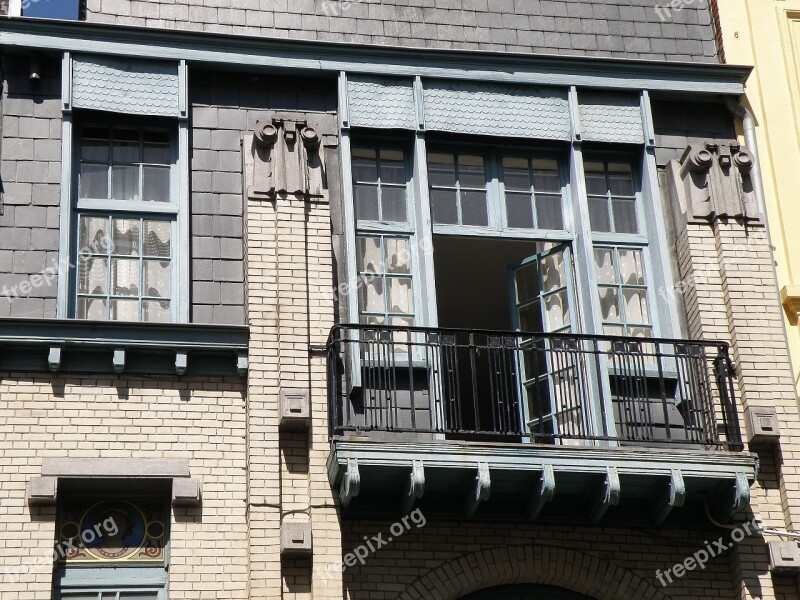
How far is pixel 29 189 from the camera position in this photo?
15.6 metres

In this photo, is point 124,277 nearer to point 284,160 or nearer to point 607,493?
point 284,160

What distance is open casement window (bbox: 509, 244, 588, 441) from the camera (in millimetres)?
15227

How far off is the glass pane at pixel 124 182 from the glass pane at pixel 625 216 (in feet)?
17.5

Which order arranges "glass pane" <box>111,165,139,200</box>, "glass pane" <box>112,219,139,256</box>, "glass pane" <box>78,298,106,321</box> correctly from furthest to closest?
"glass pane" <box>111,165,139,200</box>, "glass pane" <box>112,219,139,256</box>, "glass pane" <box>78,298,106,321</box>

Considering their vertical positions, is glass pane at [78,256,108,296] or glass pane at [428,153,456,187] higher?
glass pane at [428,153,456,187]

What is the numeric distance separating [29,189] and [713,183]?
744cm

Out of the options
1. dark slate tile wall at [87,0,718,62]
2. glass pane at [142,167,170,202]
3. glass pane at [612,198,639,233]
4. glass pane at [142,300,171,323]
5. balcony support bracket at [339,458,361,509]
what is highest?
dark slate tile wall at [87,0,718,62]

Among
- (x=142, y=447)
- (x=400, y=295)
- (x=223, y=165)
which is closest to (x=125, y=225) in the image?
(x=223, y=165)

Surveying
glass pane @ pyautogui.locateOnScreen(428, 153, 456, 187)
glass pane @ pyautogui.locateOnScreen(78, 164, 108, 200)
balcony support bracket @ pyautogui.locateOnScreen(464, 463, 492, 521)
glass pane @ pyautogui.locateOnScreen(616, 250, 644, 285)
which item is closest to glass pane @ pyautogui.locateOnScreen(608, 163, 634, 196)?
glass pane @ pyautogui.locateOnScreen(616, 250, 644, 285)

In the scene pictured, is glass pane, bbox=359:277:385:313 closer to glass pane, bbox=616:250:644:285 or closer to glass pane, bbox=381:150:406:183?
glass pane, bbox=381:150:406:183

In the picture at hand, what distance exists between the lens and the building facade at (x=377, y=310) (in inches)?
564

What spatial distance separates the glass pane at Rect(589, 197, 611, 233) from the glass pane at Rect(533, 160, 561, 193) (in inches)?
17.1

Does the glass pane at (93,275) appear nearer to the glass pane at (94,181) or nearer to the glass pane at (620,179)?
the glass pane at (94,181)

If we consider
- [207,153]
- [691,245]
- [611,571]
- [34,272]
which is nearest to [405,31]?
[207,153]
